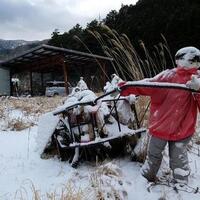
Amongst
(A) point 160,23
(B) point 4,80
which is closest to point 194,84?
(A) point 160,23

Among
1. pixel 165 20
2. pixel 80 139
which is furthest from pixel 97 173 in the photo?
pixel 165 20

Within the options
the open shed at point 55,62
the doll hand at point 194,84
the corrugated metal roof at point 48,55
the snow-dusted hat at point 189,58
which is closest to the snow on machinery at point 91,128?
the snow-dusted hat at point 189,58

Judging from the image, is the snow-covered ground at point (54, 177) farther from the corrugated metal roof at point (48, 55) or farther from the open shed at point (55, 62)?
the open shed at point (55, 62)

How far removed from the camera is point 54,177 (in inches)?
132

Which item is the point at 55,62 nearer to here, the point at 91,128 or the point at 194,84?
the point at 91,128

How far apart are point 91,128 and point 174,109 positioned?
2.98 ft

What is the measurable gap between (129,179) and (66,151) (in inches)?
32.2

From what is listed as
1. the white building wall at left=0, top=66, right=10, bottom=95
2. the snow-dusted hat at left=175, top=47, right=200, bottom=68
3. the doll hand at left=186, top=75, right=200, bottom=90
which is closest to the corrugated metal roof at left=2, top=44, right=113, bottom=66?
the white building wall at left=0, top=66, right=10, bottom=95

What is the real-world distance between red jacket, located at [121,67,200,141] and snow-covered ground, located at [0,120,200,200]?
44cm

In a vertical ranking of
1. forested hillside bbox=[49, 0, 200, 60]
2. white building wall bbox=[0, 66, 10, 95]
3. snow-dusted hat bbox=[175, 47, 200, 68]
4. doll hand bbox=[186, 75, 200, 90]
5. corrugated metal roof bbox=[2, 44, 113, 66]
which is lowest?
white building wall bbox=[0, 66, 10, 95]

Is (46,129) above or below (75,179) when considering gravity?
above

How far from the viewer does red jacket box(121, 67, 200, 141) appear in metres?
3.03

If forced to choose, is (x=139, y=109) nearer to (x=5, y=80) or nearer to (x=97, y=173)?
(x=97, y=173)

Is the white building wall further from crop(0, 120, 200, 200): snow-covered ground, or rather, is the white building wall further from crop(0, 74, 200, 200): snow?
crop(0, 120, 200, 200): snow-covered ground
